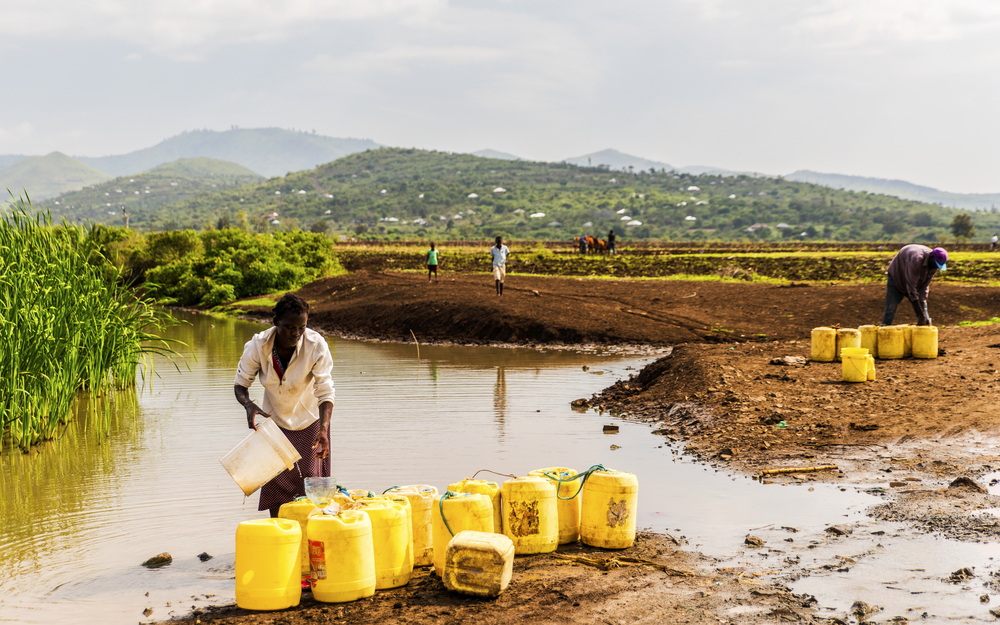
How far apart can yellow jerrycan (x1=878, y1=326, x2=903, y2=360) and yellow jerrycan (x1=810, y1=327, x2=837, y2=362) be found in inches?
33.8

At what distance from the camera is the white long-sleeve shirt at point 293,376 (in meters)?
5.38

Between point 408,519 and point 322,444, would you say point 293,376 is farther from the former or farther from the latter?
point 408,519

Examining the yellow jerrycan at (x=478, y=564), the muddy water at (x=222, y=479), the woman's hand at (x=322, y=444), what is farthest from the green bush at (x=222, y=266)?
the yellow jerrycan at (x=478, y=564)

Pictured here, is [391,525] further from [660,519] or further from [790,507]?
[790,507]

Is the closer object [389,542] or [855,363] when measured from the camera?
[389,542]

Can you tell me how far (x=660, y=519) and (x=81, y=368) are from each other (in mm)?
8292

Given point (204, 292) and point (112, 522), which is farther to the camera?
point (204, 292)

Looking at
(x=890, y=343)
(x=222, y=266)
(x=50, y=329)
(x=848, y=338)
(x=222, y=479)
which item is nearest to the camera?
(x=222, y=479)

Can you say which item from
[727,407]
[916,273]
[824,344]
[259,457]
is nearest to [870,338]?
[824,344]

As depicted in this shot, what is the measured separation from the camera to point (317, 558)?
16.2 feet

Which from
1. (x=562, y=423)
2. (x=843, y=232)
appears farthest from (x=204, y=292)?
(x=843, y=232)

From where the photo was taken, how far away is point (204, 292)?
3375 centimetres

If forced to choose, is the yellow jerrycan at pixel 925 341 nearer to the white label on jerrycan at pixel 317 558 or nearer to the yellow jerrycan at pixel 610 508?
the yellow jerrycan at pixel 610 508

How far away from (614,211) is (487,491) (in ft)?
461
